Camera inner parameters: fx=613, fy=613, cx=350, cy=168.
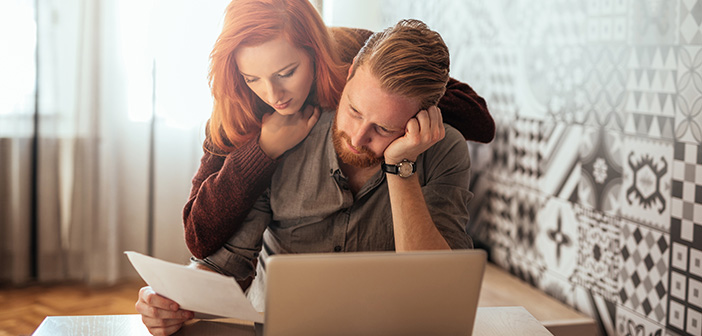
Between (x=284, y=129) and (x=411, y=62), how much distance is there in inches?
14.0

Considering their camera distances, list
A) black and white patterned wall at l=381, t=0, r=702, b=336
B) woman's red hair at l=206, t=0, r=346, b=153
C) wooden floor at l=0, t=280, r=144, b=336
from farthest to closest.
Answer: wooden floor at l=0, t=280, r=144, b=336
black and white patterned wall at l=381, t=0, r=702, b=336
woman's red hair at l=206, t=0, r=346, b=153

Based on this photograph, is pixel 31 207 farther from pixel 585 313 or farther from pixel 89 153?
pixel 585 313

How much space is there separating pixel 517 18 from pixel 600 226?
1.11 meters

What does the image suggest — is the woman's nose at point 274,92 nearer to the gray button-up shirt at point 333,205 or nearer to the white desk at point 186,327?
the gray button-up shirt at point 333,205

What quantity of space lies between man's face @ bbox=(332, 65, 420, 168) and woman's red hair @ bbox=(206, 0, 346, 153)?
62 millimetres

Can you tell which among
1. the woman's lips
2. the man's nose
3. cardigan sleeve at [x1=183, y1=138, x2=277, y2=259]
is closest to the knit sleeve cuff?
cardigan sleeve at [x1=183, y1=138, x2=277, y2=259]

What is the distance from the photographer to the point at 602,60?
236cm

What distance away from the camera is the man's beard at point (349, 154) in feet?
4.91

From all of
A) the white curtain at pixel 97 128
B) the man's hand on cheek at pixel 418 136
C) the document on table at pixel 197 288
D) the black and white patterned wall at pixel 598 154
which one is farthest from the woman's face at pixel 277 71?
the white curtain at pixel 97 128

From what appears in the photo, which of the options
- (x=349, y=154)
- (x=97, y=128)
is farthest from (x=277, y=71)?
(x=97, y=128)

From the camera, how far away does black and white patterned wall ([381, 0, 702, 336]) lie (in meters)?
2.01

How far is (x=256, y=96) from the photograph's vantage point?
147 cm

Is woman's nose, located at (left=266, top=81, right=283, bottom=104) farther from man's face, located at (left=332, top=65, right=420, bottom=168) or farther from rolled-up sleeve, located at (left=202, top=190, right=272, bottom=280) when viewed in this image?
rolled-up sleeve, located at (left=202, top=190, right=272, bottom=280)

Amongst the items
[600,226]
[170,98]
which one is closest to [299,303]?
[600,226]
